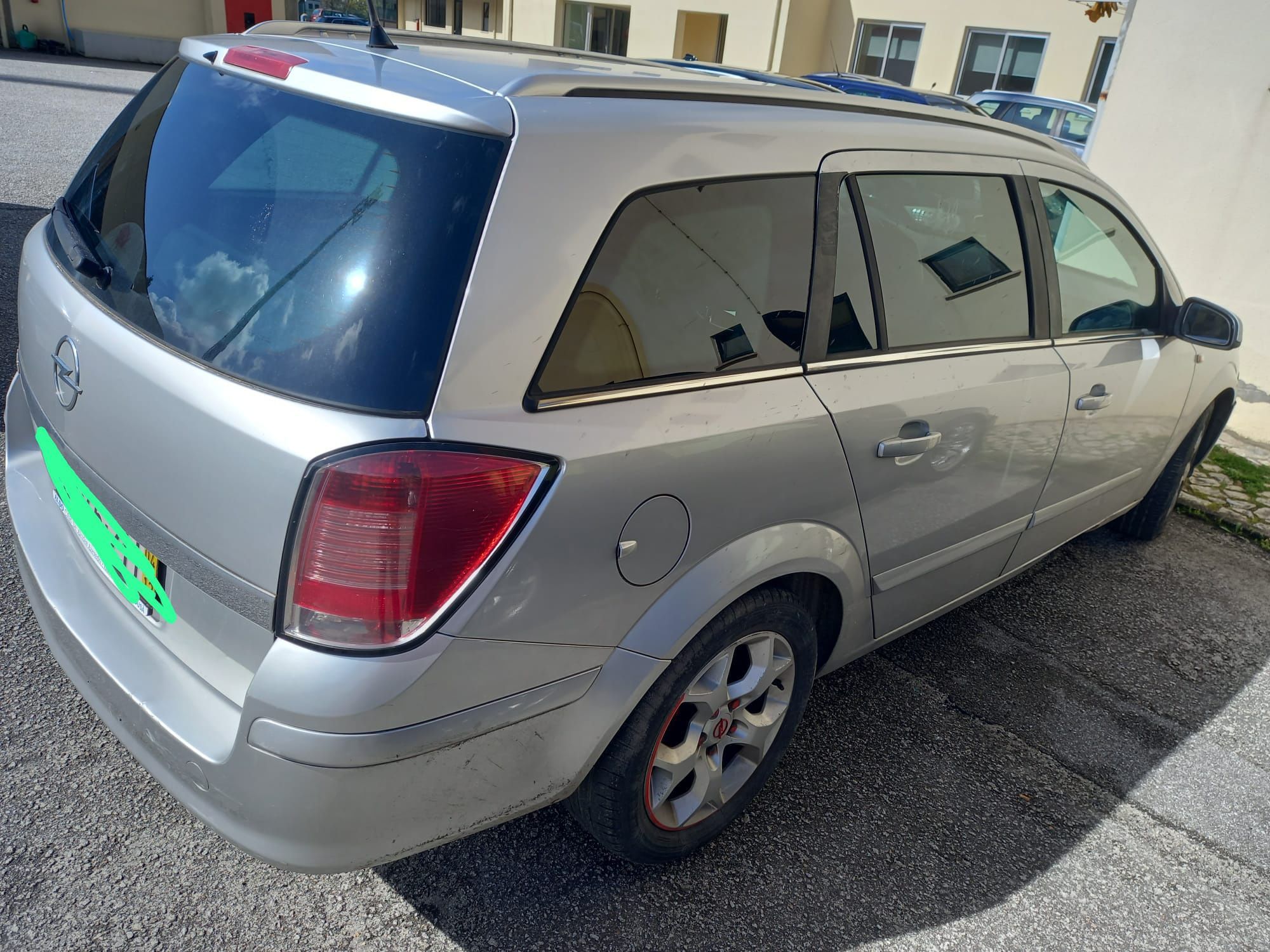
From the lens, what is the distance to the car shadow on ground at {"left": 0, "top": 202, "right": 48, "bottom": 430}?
435 centimetres

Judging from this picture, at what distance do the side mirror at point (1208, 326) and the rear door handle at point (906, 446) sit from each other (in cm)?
174

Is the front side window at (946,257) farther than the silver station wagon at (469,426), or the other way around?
the front side window at (946,257)

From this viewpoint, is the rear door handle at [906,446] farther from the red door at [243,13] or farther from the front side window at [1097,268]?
the red door at [243,13]

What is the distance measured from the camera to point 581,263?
176 centimetres

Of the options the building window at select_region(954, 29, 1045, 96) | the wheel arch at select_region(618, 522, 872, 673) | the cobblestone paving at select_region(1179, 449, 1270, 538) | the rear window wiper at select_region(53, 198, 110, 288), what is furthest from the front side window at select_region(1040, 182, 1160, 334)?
the building window at select_region(954, 29, 1045, 96)

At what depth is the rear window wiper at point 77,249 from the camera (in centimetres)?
203

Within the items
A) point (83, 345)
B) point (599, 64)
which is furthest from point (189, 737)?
point (599, 64)

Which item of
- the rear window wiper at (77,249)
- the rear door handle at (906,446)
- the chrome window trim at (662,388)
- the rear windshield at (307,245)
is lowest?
the rear door handle at (906,446)

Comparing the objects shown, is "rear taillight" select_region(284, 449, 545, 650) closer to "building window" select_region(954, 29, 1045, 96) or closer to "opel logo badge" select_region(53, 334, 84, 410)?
"opel logo badge" select_region(53, 334, 84, 410)

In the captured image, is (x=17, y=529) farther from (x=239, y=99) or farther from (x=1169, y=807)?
(x=1169, y=807)

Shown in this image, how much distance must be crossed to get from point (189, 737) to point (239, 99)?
1282mm

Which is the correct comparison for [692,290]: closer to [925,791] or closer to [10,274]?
[925,791]

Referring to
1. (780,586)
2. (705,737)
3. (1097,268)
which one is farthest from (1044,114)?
(705,737)

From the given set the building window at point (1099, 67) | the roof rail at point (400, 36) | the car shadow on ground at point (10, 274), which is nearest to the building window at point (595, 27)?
the building window at point (1099, 67)
